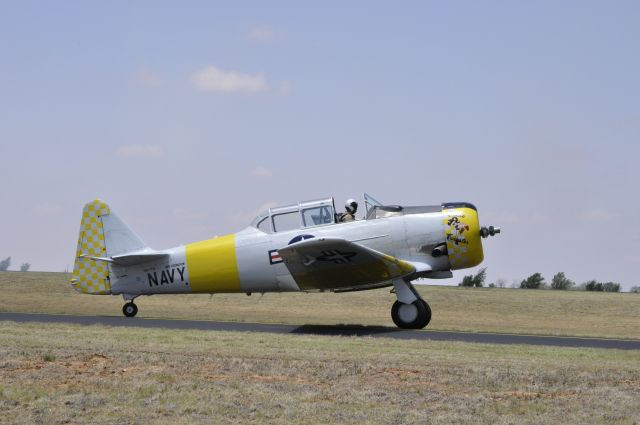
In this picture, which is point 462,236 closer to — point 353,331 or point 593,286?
point 353,331

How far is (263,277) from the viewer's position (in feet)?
60.9

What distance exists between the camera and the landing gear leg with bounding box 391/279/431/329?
1792 centimetres

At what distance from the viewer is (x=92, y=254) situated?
20.9 metres

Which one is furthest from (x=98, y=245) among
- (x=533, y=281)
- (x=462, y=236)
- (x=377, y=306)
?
(x=533, y=281)

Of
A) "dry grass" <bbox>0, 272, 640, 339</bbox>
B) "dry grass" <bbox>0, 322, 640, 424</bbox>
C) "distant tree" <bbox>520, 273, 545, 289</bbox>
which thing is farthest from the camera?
"distant tree" <bbox>520, 273, 545, 289</bbox>

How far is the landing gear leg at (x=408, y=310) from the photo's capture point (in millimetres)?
17922

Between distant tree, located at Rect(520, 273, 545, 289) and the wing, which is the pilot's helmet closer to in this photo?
the wing

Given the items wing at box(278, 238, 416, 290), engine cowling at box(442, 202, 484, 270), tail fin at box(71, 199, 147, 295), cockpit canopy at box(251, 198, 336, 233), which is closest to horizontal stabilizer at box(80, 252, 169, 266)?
tail fin at box(71, 199, 147, 295)

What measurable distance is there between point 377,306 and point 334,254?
572 inches

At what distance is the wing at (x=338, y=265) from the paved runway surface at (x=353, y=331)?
112cm

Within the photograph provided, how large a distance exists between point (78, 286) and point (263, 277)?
5.69 m

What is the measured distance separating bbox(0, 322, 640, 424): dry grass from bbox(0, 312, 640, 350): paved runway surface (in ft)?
6.67

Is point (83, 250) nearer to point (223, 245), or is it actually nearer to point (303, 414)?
point (223, 245)

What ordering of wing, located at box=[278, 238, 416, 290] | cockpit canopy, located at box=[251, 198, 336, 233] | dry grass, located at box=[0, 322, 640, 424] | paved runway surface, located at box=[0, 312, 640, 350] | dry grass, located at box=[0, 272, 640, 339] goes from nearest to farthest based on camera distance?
dry grass, located at box=[0, 322, 640, 424] < paved runway surface, located at box=[0, 312, 640, 350] < wing, located at box=[278, 238, 416, 290] < cockpit canopy, located at box=[251, 198, 336, 233] < dry grass, located at box=[0, 272, 640, 339]
